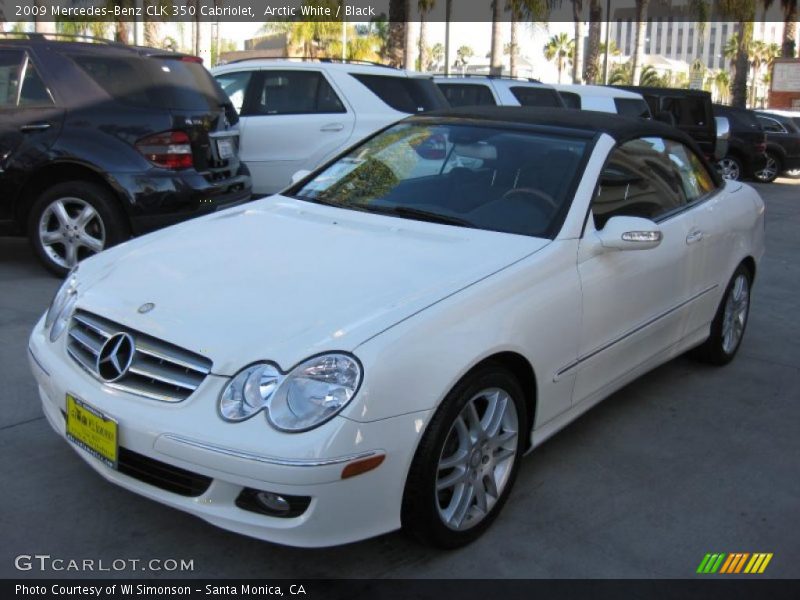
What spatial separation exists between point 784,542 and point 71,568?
261 centimetres

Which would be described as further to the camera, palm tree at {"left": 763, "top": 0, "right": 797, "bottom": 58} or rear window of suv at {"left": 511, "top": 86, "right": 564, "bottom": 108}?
palm tree at {"left": 763, "top": 0, "right": 797, "bottom": 58}

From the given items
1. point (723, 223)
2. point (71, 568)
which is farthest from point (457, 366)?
point (723, 223)

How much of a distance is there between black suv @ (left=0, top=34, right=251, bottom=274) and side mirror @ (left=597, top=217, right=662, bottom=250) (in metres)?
3.63

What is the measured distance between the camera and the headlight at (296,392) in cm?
271

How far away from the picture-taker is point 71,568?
2.99m

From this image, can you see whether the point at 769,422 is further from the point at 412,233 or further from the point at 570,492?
the point at 412,233

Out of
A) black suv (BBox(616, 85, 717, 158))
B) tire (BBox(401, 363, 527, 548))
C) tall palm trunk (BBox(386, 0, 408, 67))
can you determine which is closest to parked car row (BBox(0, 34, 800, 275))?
tire (BBox(401, 363, 527, 548))

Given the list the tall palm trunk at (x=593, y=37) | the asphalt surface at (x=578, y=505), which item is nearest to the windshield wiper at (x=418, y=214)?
the asphalt surface at (x=578, y=505)

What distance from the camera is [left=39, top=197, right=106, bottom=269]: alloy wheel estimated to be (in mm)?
6434

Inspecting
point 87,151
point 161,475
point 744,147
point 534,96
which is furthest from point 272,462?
point 744,147

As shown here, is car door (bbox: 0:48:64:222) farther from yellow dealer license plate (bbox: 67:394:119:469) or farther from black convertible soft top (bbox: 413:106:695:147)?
yellow dealer license plate (bbox: 67:394:119:469)

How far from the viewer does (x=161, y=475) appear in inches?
113

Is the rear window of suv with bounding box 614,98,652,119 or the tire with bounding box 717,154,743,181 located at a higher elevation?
the rear window of suv with bounding box 614,98,652,119
